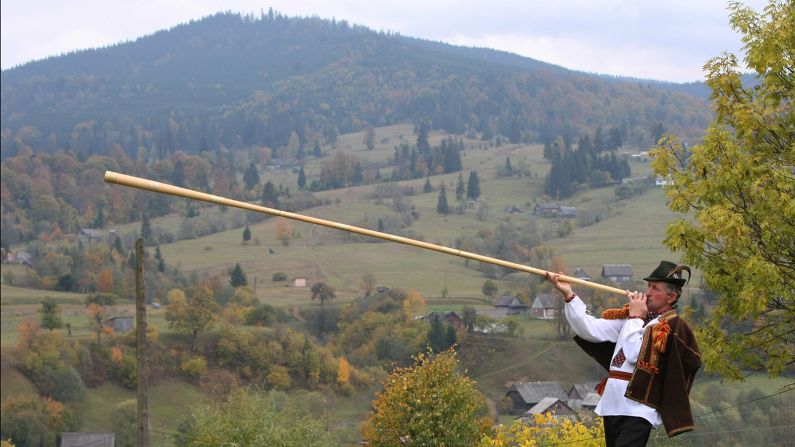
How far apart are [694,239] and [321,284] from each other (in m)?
80.1

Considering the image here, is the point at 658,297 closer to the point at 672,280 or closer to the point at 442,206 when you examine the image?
the point at 672,280

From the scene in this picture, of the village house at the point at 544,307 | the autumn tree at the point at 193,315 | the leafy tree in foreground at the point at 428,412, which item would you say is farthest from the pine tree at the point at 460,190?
the leafy tree in foreground at the point at 428,412

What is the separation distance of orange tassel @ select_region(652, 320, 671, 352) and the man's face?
240 mm

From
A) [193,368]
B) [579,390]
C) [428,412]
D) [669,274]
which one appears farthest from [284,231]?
[669,274]

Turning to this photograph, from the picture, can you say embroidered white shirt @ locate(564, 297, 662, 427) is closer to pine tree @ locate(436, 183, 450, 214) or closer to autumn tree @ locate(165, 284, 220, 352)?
autumn tree @ locate(165, 284, 220, 352)

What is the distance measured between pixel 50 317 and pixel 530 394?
49845mm

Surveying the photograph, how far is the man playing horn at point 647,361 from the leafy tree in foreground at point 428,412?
562 inches

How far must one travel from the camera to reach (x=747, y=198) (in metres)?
10.8

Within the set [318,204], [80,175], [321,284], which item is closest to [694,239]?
[321,284]

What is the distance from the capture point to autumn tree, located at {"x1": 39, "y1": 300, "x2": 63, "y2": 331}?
3238 inches

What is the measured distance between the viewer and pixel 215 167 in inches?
7101

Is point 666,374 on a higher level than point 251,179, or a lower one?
higher

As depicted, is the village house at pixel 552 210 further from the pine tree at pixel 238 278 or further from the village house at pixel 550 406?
the village house at pixel 550 406

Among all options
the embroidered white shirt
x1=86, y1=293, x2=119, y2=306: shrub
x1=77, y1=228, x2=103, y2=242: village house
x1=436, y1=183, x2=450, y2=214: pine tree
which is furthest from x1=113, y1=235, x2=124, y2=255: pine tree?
the embroidered white shirt
